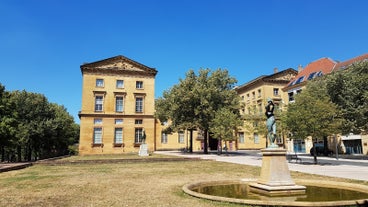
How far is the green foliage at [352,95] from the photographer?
2455 cm

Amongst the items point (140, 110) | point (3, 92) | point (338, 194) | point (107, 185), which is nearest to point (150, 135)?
point (140, 110)

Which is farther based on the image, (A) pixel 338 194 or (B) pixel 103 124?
(B) pixel 103 124

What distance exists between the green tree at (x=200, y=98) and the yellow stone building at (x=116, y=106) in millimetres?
9035

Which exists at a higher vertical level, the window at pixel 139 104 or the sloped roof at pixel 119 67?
the sloped roof at pixel 119 67

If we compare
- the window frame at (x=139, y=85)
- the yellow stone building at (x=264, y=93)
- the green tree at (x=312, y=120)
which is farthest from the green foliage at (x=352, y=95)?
the window frame at (x=139, y=85)

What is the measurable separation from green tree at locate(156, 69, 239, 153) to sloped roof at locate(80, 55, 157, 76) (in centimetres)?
997

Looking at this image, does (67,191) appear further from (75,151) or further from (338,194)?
(75,151)

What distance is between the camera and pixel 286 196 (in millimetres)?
8625

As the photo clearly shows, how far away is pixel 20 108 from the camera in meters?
40.6

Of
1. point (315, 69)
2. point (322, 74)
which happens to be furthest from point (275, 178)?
point (315, 69)

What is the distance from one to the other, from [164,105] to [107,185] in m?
29.6

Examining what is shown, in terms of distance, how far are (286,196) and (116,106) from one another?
39.6 meters

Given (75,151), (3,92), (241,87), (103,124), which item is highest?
(241,87)

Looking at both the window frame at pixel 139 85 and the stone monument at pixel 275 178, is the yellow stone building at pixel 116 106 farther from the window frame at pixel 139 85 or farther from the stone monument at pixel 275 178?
the stone monument at pixel 275 178
